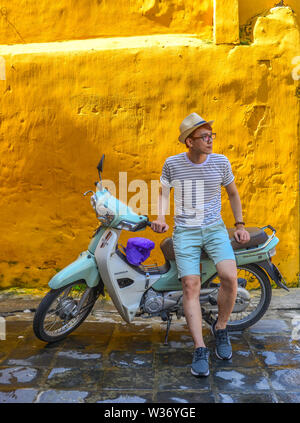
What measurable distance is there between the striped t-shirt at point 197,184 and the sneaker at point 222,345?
818mm

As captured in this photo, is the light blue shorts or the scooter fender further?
the scooter fender

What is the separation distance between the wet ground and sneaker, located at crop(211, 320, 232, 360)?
0.05 meters

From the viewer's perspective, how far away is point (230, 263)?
3.68m

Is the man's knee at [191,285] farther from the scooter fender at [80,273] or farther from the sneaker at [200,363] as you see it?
the scooter fender at [80,273]

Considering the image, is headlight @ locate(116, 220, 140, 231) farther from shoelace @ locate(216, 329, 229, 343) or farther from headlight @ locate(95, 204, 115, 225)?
shoelace @ locate(216, 329, 229, 343)

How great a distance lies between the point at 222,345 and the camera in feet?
12.4

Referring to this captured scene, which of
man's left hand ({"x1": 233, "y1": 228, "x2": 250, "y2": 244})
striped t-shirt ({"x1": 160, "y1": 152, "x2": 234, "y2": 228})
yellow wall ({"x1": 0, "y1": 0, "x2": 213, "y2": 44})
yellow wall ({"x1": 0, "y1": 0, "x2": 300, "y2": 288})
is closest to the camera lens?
striped t-shirt ({"x1": 160, "y1": 152, "x2": 234, "y2": 228})

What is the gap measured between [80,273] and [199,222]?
98 centimetres

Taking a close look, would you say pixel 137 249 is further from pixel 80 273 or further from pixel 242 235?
pixel 242 235

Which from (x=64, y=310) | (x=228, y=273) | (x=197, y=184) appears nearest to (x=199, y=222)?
(x=197, y=184)

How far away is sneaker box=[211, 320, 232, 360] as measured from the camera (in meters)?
3.73

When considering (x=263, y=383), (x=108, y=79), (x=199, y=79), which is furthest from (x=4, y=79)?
(x=263, y=383)

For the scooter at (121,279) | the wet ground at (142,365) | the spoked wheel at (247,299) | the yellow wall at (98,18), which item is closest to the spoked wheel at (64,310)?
the scooter at (121,279)

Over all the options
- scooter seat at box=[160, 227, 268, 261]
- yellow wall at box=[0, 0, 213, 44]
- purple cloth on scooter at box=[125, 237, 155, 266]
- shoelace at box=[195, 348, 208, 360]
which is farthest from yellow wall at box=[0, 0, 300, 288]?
shoelace at box=[195, 348, 208, 360]
